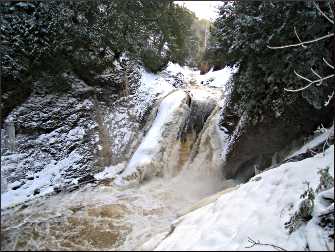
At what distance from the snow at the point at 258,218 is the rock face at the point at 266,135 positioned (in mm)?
1623

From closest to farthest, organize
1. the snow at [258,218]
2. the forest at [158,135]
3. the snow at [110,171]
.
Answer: the snow at [258,218]
the forest at [158,135]
the snow at [110,171]

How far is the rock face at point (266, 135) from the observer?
678 centimetres

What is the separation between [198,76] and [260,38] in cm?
815

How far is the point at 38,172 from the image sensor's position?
283 inches

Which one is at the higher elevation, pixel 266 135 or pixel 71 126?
pixel 71 126

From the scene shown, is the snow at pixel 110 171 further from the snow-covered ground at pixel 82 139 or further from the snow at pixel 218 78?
the snow at pixel 218 78

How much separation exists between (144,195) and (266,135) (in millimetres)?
2862

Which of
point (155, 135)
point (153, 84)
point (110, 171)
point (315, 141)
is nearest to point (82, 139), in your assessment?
point (110, 171)

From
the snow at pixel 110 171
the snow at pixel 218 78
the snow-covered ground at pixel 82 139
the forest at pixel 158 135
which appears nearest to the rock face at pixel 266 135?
the forest at pixel 158 135

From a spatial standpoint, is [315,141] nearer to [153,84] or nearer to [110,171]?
[110,171]

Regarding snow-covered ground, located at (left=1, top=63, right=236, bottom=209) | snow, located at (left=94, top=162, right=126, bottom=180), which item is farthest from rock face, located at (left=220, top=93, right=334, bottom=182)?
snow, located at (left=94, top=162, right=126, bottom=180)

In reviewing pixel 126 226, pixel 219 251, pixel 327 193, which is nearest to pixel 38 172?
pixel 126 226

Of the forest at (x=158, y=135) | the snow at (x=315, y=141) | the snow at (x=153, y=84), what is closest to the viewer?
the forest at (x=158, y=135)

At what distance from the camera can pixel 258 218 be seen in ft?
15.2
